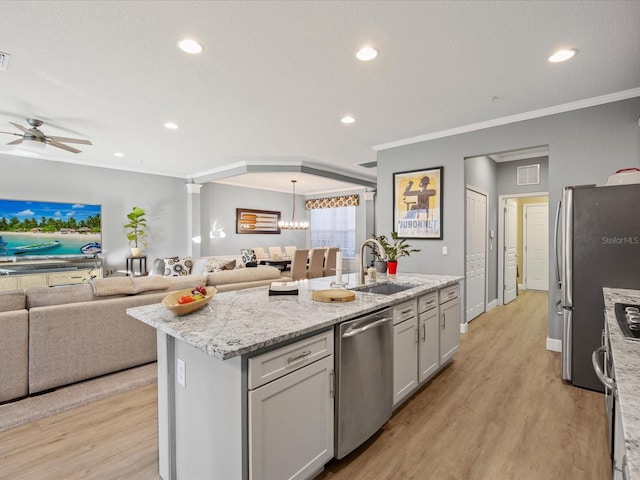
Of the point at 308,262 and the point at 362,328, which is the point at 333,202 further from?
the point at 362,328

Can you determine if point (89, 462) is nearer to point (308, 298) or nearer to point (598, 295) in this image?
point (308, 298)

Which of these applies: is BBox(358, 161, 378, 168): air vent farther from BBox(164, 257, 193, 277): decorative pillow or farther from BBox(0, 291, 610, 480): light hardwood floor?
BBox(0, 291, 610, 480): light hardwood floor

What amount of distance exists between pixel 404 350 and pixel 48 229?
257 inches

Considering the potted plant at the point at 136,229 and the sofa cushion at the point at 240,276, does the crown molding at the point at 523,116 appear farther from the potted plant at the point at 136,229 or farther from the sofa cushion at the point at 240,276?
the potted plant at the point at 136,229

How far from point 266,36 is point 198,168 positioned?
5048 millimetres

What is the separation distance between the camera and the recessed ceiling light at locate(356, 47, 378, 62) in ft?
8.14

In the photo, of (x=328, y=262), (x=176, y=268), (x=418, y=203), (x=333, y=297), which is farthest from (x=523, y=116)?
(x=176, y=268)

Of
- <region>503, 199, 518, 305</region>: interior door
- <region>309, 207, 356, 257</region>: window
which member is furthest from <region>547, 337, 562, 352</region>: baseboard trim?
<region>309, 207, 356, 257</region>: window

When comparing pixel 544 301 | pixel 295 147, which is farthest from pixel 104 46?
pixel 544 301

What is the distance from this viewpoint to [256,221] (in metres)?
9.42

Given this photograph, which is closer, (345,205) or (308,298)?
(308,298)

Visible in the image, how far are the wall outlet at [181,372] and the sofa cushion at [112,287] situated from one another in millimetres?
1705

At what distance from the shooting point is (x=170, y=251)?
24.5 ft

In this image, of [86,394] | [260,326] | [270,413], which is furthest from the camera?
[86,394]
